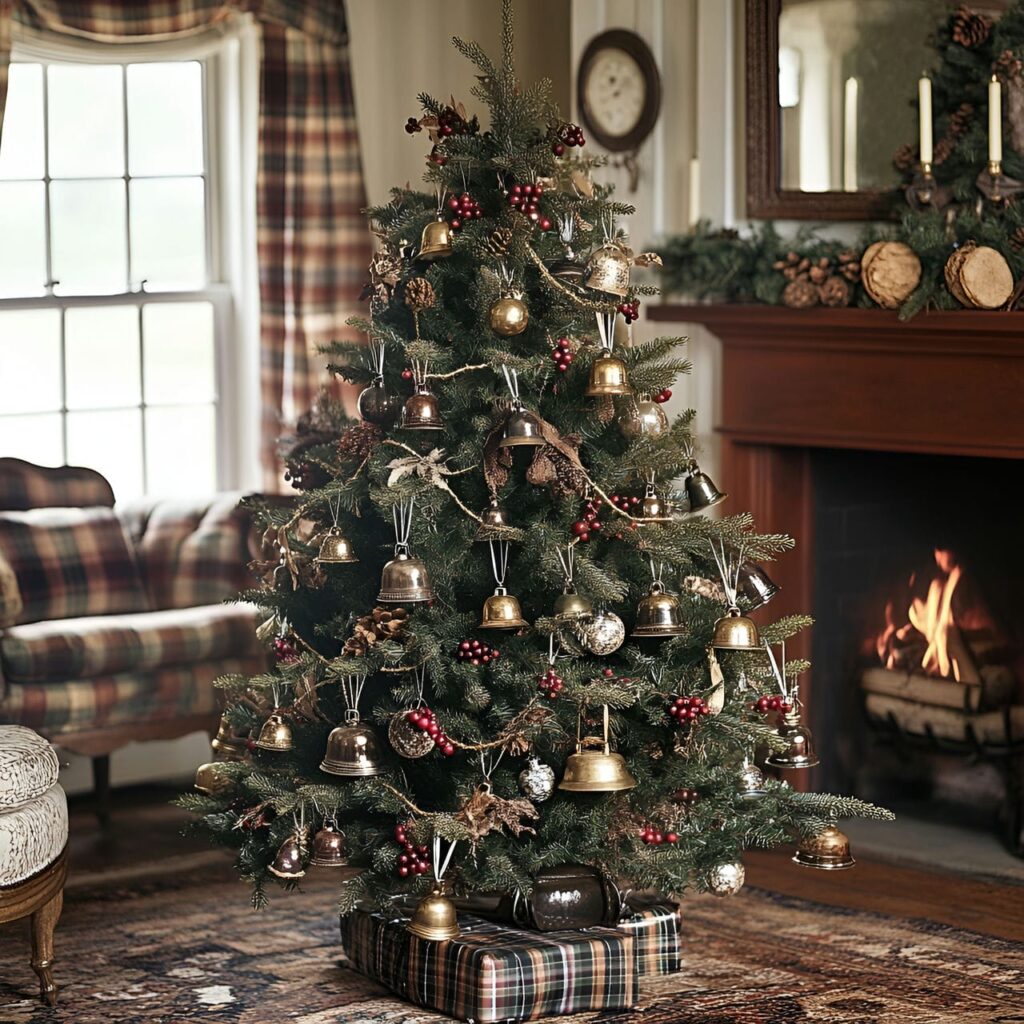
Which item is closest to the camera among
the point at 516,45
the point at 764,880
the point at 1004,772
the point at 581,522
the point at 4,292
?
the point at 581,522

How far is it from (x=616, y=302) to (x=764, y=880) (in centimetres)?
175

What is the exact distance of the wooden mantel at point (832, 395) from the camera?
15.0ft

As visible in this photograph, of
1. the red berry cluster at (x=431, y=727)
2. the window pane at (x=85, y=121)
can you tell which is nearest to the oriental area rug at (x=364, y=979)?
the red berry cluster at (x=431, y=727)

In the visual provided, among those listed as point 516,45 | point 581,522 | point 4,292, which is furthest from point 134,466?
point 581,522

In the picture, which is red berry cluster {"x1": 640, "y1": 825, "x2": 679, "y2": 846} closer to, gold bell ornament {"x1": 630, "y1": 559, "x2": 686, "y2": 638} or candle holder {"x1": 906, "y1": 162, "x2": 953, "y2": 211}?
gold bell ornament {"x1": 630, "y1": 559, "x2": 686, "y2": 638}

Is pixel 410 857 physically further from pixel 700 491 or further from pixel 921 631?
pixel 921 631

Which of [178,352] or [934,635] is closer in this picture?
[934,635]

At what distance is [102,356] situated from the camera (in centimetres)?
592

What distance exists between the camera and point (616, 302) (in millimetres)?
3756

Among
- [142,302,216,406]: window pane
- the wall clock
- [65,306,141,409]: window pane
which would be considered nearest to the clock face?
the wall clock

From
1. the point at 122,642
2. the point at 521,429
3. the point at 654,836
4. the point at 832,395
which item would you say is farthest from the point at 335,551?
the point at 832,395

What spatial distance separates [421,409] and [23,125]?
2636 millimetres

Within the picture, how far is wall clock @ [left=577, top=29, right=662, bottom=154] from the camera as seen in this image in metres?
5.30

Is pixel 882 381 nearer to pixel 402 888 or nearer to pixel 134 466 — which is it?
pixel 402 888
